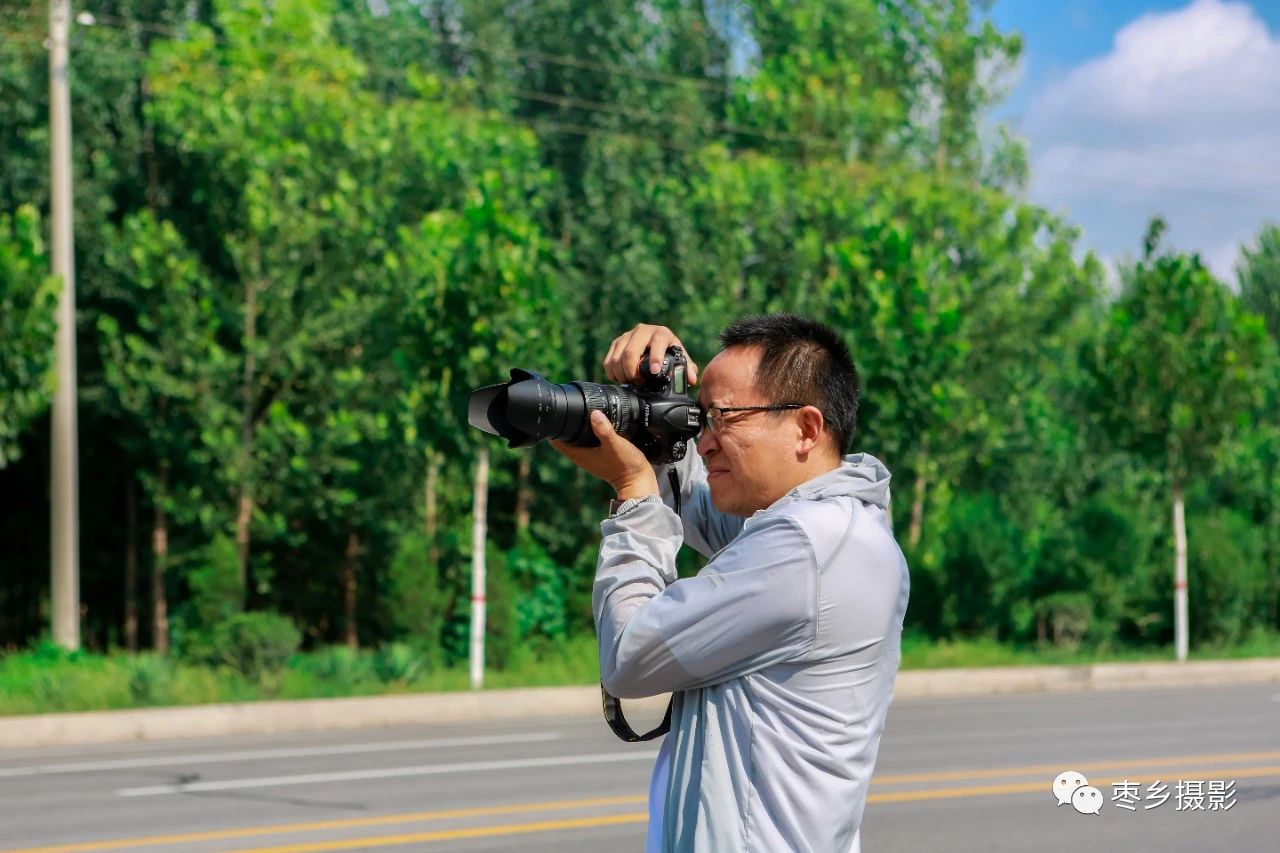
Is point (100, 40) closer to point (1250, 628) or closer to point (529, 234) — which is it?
point (529, 234)

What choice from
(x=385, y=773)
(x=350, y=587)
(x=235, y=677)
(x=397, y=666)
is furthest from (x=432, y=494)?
(x=385, y=773)

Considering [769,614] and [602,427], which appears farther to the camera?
[602,427]

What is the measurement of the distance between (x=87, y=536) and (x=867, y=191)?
15.4 metres

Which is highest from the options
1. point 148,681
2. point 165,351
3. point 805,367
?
point 805,367

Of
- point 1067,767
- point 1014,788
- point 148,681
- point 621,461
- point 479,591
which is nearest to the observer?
point 621,461

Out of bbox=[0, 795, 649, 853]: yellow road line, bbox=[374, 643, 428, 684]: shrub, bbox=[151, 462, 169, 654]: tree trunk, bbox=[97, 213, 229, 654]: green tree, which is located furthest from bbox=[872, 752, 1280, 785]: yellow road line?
bbox=[151, 462, 169, 654]: tree trunk

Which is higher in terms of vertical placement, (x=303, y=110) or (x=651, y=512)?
(x=303, y=110)

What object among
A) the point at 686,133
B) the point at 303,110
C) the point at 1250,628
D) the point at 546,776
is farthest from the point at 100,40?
the point at 1250,628

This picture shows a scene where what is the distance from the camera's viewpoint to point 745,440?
8.52 feet

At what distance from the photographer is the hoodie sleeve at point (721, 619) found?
2.36 m

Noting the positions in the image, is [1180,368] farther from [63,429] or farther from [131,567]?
[131,567]

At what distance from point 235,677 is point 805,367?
14.7m

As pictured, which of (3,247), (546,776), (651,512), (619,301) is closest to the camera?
(651,512)

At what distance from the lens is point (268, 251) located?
21.2 m
